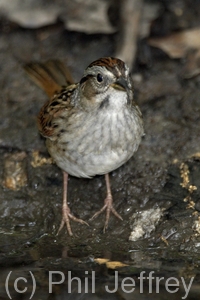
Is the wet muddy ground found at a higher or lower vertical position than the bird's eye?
lower

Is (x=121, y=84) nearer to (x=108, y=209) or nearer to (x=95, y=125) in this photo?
(x=95, y=125)

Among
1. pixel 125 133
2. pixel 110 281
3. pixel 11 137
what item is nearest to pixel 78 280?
pixel 110 281

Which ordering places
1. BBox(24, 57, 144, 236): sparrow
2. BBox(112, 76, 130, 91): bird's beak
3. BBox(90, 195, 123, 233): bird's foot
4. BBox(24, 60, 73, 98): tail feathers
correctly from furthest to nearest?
BBox(24, 60, 73, 98): tail feathers → BBox(90, 195, 123, 233): bird's foot → BBox(24, 57, 144, 236): sparrow → BBox(112, 76, 130, 91): bird's beak

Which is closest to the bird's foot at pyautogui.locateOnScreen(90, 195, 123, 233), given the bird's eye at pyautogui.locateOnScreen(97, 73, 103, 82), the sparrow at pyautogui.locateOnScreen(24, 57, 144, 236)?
the sparrow at pyautogui.locateOnScreen(24, 57, 144, 236)

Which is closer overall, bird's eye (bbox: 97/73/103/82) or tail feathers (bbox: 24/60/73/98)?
bird's eye (bbox: 97/73/103/82)

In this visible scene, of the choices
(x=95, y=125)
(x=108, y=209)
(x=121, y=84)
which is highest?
(x=121, y=84)

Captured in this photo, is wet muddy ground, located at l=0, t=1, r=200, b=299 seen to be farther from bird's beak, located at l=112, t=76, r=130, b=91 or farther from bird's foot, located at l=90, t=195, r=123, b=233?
bird's beak, located at l=112, t=76, r=130, b=91

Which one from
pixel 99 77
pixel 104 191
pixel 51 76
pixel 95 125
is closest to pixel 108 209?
pixel 104 191

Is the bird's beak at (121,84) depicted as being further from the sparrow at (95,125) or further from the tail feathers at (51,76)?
the tail feathers at (51,76)
